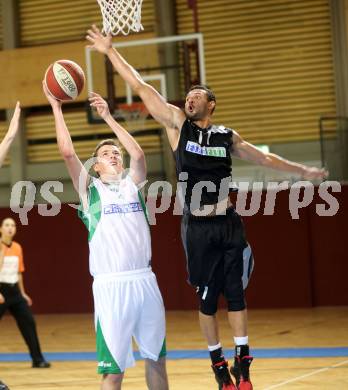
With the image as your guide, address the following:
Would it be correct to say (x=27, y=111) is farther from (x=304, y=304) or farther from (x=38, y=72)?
(x=304, y=304)

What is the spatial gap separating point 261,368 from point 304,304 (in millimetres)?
6317

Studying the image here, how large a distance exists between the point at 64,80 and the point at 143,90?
624mm

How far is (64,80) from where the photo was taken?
713 cm

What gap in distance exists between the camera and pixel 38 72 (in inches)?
720

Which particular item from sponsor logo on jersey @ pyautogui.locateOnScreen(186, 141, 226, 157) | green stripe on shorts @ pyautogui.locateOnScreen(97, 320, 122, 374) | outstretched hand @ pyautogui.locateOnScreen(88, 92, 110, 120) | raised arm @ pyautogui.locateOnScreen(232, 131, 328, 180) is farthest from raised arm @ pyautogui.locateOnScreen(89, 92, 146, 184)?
green stripe on shorts @ pyautogui.locateOnScreen(97, 320, 122, 374)

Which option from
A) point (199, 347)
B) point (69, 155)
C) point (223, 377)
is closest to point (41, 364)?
point (199, 347)

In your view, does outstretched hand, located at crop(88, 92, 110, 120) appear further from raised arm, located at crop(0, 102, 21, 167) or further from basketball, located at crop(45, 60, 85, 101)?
raised arm, located at crop(0, 102, 21, 167)

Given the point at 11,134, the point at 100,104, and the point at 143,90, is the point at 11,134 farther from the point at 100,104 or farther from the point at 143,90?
the point at 143,90

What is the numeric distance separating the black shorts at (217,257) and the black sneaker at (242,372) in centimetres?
39

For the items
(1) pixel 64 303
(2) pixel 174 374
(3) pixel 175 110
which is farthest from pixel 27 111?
(3) pixel 175 110

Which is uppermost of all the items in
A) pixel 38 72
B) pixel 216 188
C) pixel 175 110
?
pixel 38 72

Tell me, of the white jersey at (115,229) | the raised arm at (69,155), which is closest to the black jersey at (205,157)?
the white jersey at (115,229)

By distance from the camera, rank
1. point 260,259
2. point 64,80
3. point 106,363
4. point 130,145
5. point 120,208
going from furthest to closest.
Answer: point 260,259, point 64,80, point 130,145, point 120,208, point 106,363

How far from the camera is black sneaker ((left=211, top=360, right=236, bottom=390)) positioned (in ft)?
23.0
